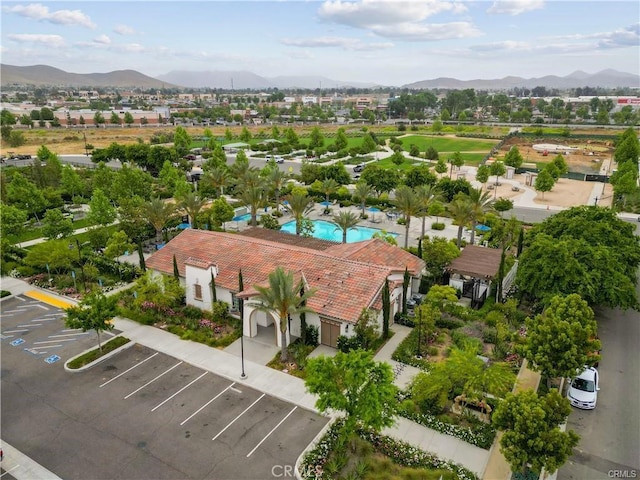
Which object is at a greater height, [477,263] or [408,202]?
[408,202]

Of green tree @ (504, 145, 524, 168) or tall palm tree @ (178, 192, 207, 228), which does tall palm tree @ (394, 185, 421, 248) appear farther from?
green tree @ (504, 145, 524, 168)

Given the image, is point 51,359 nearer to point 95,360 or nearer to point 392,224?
point 95,360

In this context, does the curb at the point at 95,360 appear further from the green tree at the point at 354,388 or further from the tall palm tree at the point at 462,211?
the tall palm tree at the point at 462,211

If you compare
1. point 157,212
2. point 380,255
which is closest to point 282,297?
point 380,255

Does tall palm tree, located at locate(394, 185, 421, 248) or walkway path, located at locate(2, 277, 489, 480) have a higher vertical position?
tall palm tree, located at locate(394, 185, 421, 248)

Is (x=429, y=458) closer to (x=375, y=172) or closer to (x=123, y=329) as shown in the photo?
(x=123, y=329)

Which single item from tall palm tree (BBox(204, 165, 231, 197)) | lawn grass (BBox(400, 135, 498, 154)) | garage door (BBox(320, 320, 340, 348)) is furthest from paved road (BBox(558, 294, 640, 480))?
lawn grass (BBox(400, 135, 498, 154))
